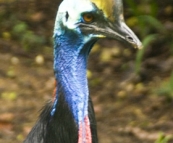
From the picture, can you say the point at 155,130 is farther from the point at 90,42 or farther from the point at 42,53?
the point at 90,42

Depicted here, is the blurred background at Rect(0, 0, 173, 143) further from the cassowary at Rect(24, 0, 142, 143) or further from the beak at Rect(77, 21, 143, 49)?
the beak at Rect(77, 21, 143, 49)

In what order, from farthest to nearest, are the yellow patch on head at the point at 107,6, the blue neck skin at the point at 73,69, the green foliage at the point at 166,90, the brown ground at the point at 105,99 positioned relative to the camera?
the green foliage at the point at 166,90
the brown ground at the point at 105,99
the blue neck skin at the point at 73,69
the yellow patch on head at the point at 107,6

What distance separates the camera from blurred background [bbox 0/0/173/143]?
193 inches

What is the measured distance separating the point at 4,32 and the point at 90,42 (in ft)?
11.2

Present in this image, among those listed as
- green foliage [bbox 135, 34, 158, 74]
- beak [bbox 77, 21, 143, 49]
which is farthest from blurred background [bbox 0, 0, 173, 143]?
beak [bbox 77, 21, 143, 49]

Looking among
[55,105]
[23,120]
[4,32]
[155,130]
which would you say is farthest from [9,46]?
[55,105]

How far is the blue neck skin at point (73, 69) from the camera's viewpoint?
9.29 ft

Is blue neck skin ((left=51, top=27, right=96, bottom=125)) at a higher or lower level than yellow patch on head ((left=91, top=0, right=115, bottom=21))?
lower

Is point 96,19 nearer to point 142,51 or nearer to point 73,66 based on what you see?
point 73,66

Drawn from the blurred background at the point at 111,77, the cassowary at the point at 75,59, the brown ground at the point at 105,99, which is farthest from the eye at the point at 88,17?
the brown ground at the point at 105,99

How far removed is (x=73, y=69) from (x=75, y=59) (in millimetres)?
63

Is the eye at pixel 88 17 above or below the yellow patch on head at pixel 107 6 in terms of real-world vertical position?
below

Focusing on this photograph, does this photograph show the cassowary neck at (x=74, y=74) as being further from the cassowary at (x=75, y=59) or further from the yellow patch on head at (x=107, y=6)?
the yellow patch on head at (x=107, y=6)

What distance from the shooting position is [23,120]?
498 centimetres
